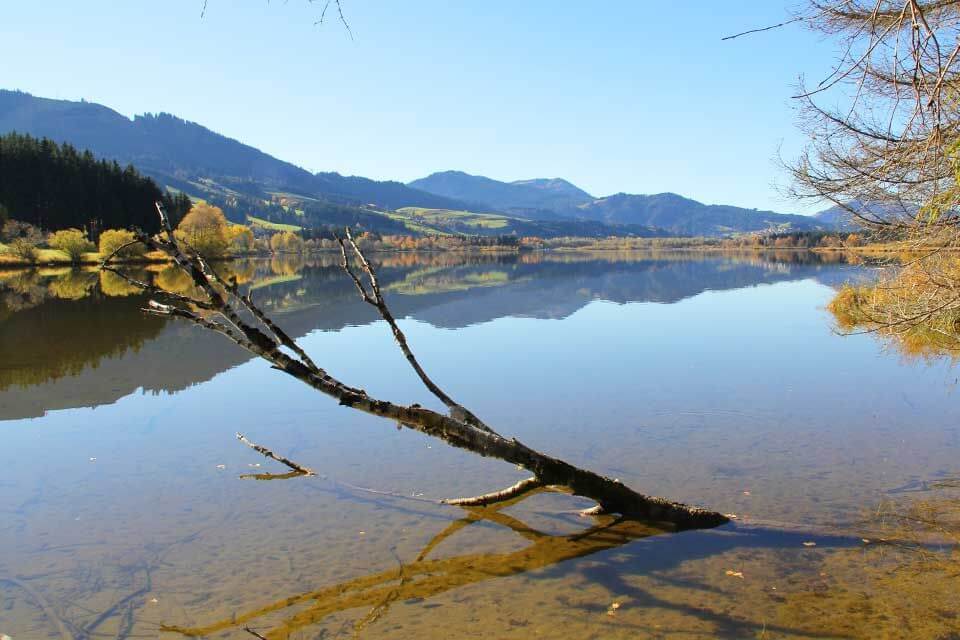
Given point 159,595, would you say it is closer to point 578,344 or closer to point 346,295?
point 578,344

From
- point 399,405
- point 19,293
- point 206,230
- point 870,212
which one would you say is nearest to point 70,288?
point 19,293

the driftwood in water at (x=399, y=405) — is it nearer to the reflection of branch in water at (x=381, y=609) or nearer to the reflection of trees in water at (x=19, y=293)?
the reflection of branch in water at (x=381, y=609)

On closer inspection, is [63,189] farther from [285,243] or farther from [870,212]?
[870,212]

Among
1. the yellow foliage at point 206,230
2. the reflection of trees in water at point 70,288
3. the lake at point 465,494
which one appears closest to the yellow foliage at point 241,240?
the yellow foliage at point 206,230

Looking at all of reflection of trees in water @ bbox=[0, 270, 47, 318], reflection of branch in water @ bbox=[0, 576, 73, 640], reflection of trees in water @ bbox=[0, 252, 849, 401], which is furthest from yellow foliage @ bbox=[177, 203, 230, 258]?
reflection of branch in water @ bbox=[0, 576, 73, 640]

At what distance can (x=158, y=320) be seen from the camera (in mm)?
34125

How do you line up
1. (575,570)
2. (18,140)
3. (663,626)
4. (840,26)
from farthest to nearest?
1. (18,140)
2. (840,26)
3. (575,570)
4. (663,626)

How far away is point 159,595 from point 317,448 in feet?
18.1

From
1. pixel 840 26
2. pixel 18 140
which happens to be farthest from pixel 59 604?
pixel 18 140

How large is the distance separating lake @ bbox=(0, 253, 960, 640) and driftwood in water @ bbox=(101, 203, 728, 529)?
350 millimetres

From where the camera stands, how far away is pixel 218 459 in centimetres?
1212

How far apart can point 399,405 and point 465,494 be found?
3.22 m

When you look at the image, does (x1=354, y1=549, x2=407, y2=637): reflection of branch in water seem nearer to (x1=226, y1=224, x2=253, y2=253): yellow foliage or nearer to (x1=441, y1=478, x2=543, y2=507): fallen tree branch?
(x1=441, y1=478, x2=543, y2=507): fallen tree branch

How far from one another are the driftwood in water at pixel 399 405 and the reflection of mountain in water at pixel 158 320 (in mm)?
12109
